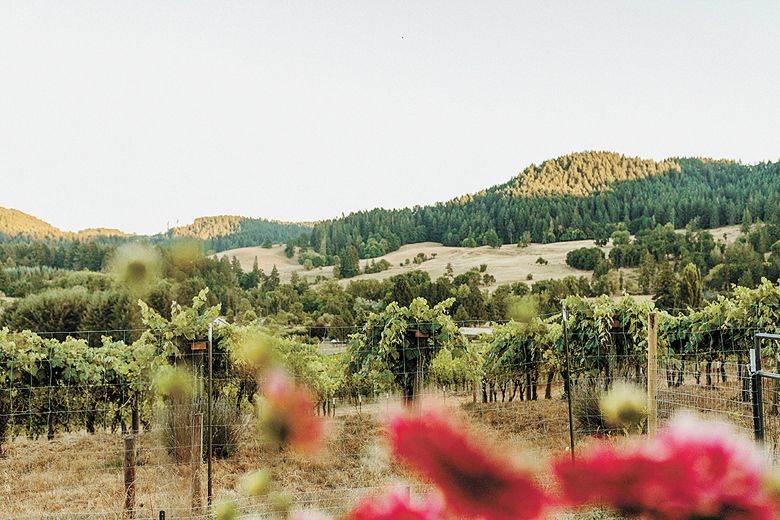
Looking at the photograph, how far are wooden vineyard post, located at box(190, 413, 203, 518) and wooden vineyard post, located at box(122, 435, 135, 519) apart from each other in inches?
16.0

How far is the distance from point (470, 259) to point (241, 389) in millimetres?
69337

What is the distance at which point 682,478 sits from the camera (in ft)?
0.86

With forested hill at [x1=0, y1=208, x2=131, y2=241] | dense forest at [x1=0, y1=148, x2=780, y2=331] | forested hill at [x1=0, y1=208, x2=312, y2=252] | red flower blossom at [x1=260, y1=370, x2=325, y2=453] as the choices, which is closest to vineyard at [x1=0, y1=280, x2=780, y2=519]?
red flower blossom at [x1=260, y1=370, x2=325, y2=453]

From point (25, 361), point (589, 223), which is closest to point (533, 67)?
point (25, 361)

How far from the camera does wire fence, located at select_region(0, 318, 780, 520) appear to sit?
5484 millimetres

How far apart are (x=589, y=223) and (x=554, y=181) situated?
2378cm

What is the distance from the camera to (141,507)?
5262 millimetres

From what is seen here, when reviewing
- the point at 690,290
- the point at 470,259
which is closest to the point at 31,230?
the point at 470,259

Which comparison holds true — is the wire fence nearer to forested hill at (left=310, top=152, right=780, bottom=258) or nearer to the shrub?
the shrub

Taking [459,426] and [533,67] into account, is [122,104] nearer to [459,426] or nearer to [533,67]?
[533,67]

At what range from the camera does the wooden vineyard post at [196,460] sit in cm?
483

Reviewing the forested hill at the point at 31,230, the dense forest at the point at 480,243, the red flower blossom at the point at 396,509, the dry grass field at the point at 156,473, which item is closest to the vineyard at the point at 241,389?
the dry grass field at the point at 156,473

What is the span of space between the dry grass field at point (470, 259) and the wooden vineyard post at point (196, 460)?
190 feet

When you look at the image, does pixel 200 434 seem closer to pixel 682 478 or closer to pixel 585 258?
pixel 682 478
